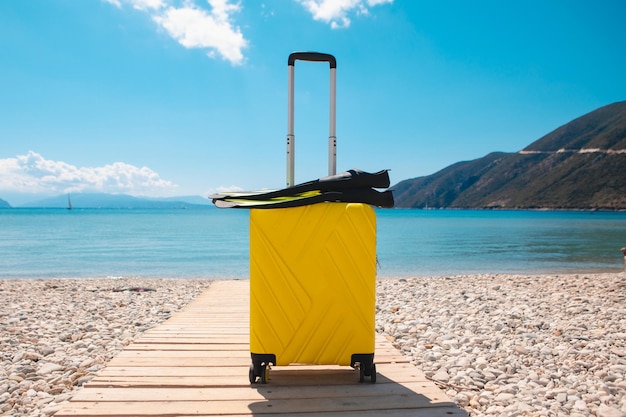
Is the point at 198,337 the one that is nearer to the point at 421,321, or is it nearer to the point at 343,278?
the point at 343,278

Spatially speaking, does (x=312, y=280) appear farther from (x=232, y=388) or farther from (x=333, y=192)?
(x=232, y=388)

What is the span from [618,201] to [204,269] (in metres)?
103

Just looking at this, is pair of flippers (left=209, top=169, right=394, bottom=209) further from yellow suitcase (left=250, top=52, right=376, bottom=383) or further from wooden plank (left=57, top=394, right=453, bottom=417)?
wooden plank (left=57, top=394, right=453, bottom=417)

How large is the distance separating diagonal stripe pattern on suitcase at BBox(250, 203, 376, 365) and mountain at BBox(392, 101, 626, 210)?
106321 mm

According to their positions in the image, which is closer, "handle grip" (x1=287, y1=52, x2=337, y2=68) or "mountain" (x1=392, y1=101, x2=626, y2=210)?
"handle grip" (x1=287, y1=52, x2=337, y2=68)

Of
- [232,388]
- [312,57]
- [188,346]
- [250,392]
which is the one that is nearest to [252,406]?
[250,392]

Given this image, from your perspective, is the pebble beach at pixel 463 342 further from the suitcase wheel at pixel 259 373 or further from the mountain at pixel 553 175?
the mountain at pixel 553 175

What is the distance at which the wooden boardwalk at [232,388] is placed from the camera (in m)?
2.70

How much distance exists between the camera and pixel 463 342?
16.1ft

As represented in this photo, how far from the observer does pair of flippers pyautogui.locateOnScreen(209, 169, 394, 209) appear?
9.75 feet

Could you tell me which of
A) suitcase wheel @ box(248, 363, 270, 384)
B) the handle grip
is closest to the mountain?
the handle grip

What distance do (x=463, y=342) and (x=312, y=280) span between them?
9.11 ft

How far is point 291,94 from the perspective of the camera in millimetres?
3529

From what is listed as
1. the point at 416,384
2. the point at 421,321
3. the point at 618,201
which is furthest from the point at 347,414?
the point at 618,201
